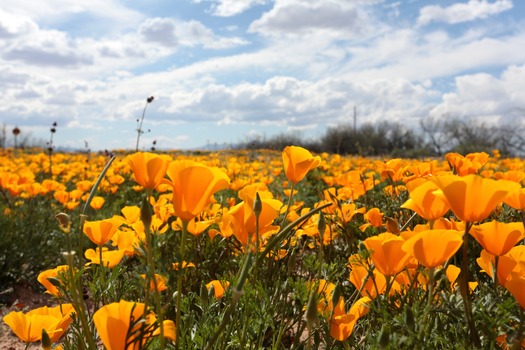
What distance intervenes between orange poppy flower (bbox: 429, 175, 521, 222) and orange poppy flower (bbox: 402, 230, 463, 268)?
6cm

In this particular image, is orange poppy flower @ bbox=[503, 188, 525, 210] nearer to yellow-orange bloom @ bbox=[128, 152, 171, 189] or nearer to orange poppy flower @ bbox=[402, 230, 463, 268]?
orange poppy flower @ bbox=[402, 230, 463, 268]

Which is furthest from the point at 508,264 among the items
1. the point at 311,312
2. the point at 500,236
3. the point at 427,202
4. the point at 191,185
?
the point at 191,185

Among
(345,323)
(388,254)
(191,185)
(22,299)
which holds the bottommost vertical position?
(22,299)

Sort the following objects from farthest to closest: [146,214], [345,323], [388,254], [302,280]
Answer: [302,280] < [345,323] < [388,254] < [146,214]

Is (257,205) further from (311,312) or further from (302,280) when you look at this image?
(302,280)

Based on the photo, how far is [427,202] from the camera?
128 centimetres

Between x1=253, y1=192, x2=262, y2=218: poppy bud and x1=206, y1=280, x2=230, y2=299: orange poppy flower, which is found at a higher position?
x1=253, y1=192, x2=262, y2=218: poppy bud

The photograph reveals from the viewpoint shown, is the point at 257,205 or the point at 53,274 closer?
the point at 257,205

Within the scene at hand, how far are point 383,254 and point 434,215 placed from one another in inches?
7.0

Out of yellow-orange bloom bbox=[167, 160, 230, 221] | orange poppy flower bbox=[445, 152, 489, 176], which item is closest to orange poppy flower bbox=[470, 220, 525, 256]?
yellow-orange bloom bbox=[167, 160, 230, 221]

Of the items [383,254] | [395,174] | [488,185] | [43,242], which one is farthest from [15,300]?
[488,185]

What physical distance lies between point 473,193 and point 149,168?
759 mm

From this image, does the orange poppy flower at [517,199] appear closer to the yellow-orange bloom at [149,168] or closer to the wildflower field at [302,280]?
the wildflower field at [302,280]

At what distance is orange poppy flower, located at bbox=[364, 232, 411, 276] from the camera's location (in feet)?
4.18
